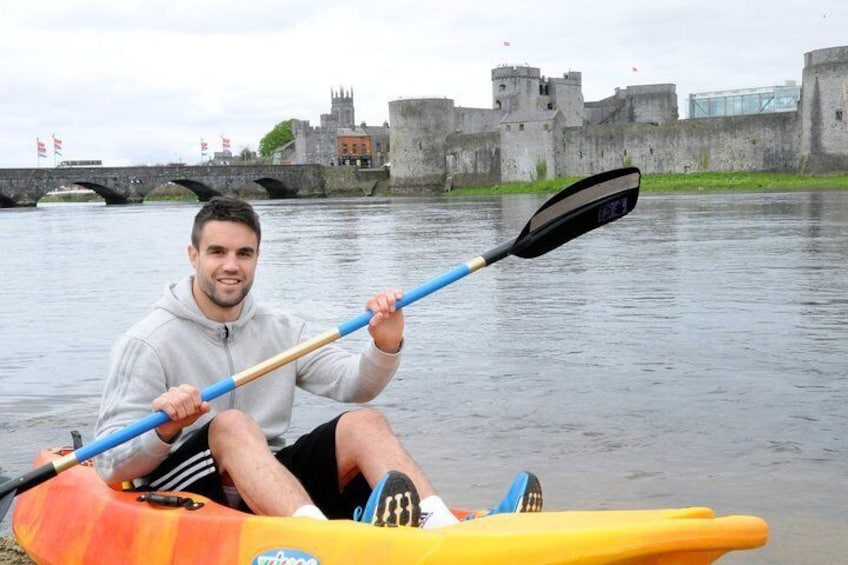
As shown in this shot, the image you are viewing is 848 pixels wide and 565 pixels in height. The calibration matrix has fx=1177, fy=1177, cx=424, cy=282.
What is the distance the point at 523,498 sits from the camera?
3070 mm

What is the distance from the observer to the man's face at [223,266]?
11.9 feet

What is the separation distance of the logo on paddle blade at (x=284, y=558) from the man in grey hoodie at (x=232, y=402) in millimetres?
169

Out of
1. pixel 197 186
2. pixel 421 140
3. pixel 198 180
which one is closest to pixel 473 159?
pixel 421 140

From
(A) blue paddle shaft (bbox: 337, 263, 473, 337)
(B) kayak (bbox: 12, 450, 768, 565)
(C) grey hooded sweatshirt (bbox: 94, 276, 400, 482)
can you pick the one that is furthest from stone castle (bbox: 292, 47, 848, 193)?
(B) kayak (bbox: 12, 450, 768, 565)

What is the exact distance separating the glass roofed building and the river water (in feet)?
162

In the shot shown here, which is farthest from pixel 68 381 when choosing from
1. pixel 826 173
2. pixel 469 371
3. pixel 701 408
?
pixel 826 173

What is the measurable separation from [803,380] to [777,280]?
203 inches

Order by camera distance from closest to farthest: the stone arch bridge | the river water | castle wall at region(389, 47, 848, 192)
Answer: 1. the river water
2. castle wall at region(389, 47, 848, 192)
3. the stone arch bridge

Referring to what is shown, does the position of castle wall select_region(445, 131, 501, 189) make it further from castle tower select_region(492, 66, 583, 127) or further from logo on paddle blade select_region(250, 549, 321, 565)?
logo on paddle blade select_region(250, 549, 321, 565)

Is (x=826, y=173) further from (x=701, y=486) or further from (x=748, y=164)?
(x=701, y=486)

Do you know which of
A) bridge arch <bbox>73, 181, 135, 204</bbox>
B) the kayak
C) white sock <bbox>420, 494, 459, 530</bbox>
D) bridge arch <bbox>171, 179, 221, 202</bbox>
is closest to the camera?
the kayak

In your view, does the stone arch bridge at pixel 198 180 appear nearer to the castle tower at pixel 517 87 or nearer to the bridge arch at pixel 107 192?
the bridge arch at pixel 107 192

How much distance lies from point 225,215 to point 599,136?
4871 cm

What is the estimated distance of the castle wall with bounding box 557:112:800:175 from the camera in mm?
46438
